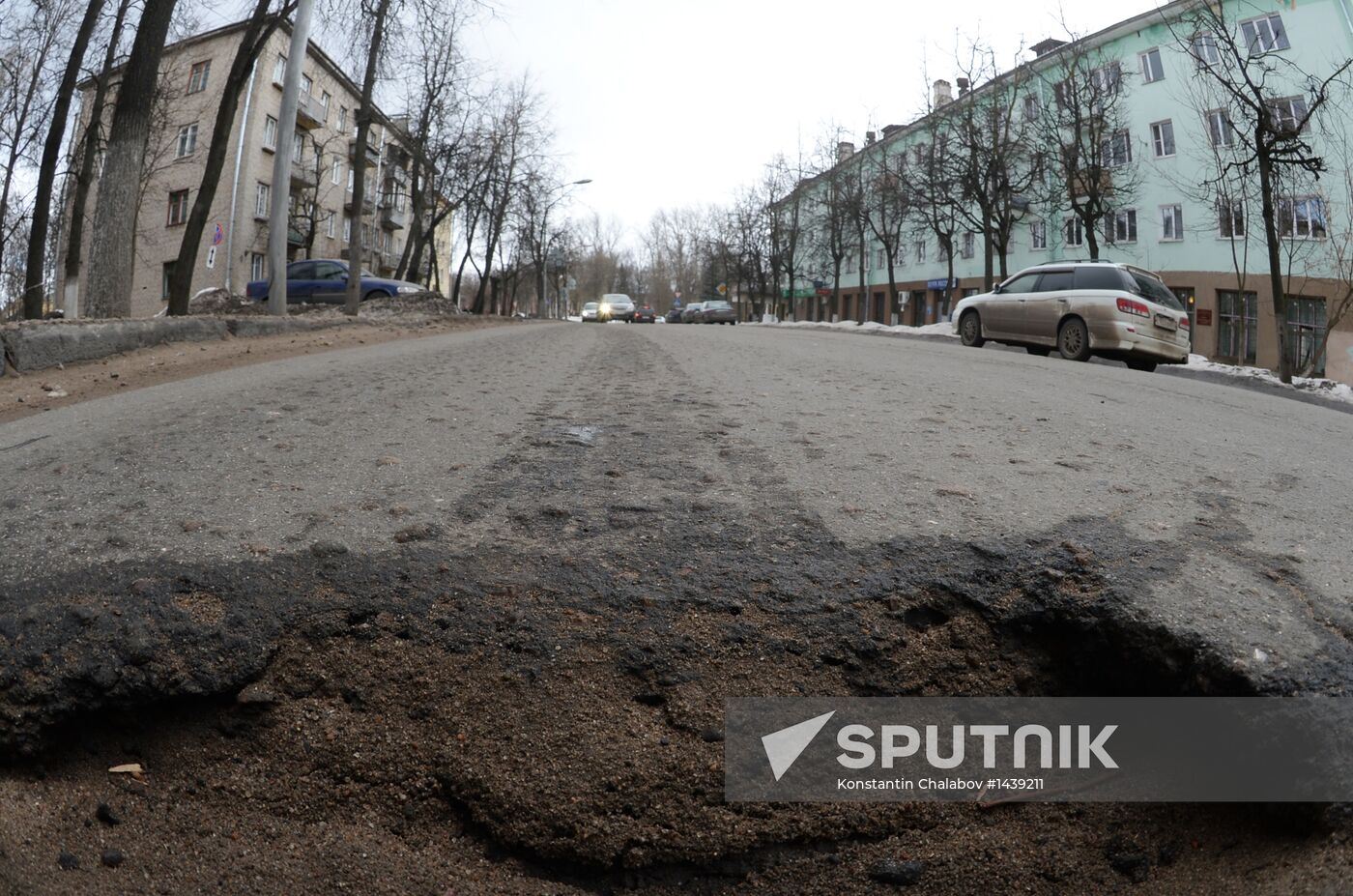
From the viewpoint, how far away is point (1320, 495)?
3.55 meters

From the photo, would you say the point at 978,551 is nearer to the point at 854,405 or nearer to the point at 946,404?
the point at 854,405

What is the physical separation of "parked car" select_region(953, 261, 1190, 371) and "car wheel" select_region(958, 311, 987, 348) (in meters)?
1.00

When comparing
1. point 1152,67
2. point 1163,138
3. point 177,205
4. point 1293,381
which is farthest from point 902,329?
point 177,205

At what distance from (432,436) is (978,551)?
247 cm

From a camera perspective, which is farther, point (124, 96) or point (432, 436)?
point (124, 96)

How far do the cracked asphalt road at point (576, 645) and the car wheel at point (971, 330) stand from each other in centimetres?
1287

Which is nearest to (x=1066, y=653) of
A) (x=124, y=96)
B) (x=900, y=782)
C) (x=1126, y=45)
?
(x=900, y=782)

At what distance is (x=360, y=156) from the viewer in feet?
62.2

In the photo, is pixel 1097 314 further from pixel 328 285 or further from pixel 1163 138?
pixel 1163 138

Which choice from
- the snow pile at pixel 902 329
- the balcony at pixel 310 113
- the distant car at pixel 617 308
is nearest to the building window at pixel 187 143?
the balcony at pixel 310 113

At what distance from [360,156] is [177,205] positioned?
2377 cm

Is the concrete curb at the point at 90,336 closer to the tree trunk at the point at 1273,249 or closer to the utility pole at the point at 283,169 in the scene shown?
the utility pole at the point at 283,169

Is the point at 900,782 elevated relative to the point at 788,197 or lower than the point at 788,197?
lower

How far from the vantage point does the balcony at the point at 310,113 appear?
39.5 m
